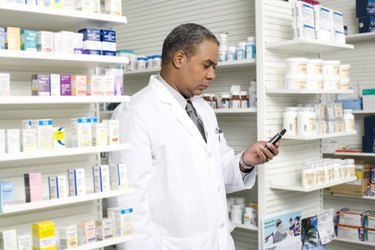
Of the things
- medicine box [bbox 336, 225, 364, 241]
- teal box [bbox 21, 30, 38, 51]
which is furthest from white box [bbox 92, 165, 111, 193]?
medicine box [bbox 336, 225, 364, 241]

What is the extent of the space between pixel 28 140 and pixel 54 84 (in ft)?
0.90

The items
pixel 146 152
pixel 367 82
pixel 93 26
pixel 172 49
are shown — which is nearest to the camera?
pixel 93 26

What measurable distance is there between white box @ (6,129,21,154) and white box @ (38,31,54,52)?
38 centimetres

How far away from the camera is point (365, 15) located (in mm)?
5707

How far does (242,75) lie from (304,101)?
63 centimetres

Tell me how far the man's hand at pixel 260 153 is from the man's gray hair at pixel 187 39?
0.75m

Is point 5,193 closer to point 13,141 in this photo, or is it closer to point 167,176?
point 13,141

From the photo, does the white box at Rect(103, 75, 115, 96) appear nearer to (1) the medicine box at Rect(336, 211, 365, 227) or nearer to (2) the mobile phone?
(2) the mobile phone

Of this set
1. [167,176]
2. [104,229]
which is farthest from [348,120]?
[104,229]

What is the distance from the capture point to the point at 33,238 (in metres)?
2.06

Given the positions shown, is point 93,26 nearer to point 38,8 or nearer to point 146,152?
point 38,8

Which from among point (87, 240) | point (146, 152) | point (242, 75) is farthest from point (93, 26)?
point (242, 75)

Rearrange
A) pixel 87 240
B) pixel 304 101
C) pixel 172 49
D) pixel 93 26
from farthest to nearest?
pixel 304 101, pixel 172 49, pixel 93 26, pixel 87 240

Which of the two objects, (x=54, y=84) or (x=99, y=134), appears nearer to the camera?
(x=54, y=84)
